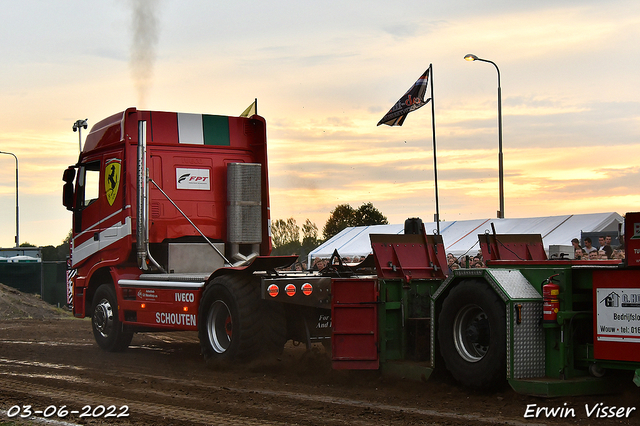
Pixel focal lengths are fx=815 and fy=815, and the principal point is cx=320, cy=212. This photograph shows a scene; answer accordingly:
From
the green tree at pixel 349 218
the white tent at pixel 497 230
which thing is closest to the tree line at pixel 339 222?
the green tree at pixel 349 218

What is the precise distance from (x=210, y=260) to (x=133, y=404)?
531 centimetres

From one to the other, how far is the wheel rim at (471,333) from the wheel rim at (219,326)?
357 cm

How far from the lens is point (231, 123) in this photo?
1360cm

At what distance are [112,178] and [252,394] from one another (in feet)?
19.5

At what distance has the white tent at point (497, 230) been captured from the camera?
20.4 m

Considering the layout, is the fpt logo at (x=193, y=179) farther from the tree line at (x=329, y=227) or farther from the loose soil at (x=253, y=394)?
the tree line at (x=329, y=227)

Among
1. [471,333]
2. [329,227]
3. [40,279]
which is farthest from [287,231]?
[471,333]

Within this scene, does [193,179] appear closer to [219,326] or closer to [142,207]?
[142,207]

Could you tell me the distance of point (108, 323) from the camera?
13414 millimetres

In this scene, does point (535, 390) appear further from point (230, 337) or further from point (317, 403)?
point (230, 337)

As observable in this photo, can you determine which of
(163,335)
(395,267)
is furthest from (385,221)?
(395,267)

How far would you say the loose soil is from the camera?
7.17m

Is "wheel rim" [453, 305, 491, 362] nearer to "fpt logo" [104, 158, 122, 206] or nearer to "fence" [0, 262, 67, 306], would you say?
"fpt logo" [104, 158, 122, 206]

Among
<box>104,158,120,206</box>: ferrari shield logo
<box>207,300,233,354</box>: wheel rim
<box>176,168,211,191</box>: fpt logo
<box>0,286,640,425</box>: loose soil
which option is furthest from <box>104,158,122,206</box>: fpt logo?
<box>207,300,233,354</box>: wheel rim
